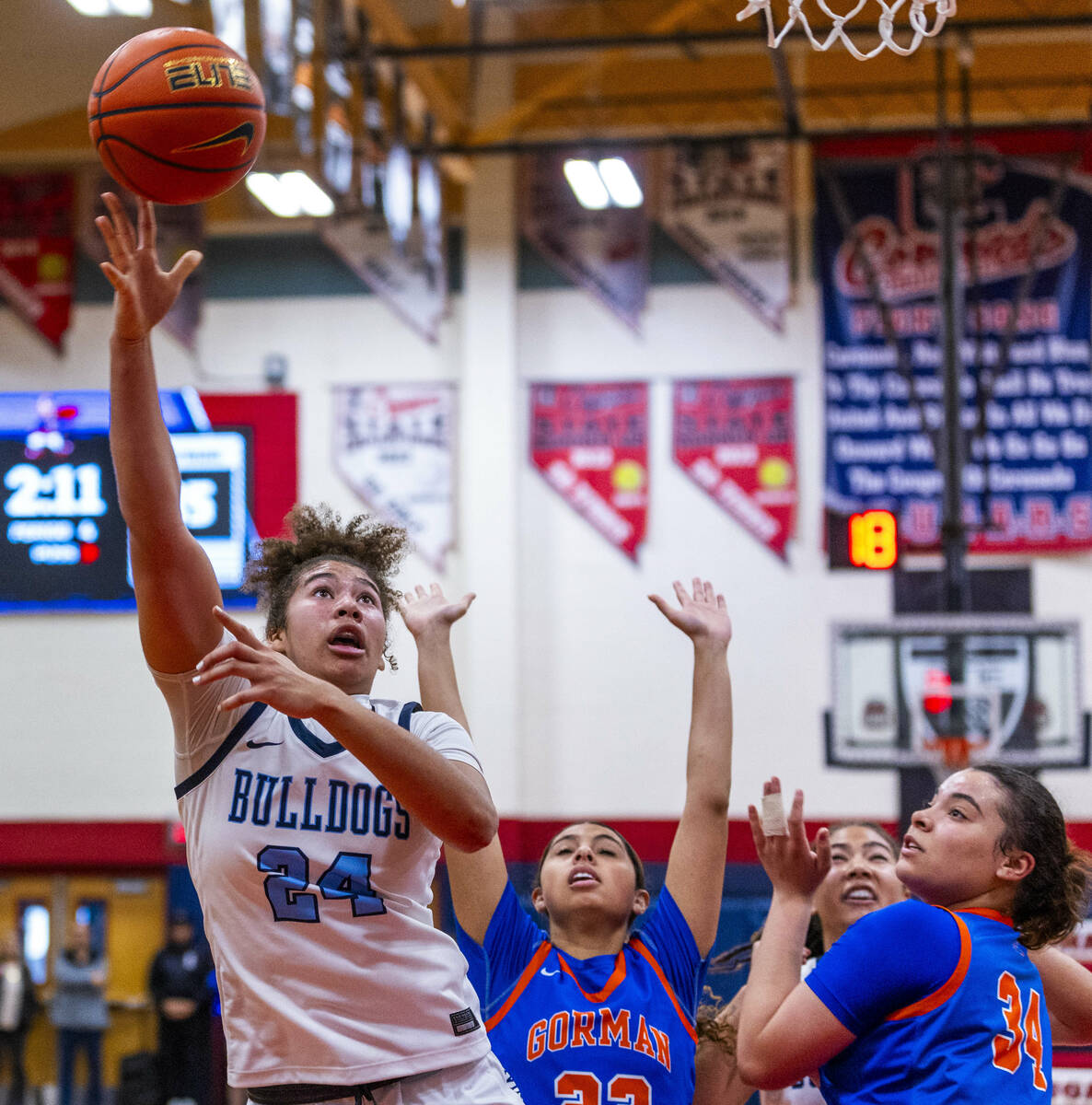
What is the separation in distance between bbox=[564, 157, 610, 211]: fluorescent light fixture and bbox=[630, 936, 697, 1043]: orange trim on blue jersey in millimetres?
7019

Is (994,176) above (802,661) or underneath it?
above

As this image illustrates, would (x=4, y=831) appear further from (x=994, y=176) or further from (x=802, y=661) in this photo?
(x=994, y=176)

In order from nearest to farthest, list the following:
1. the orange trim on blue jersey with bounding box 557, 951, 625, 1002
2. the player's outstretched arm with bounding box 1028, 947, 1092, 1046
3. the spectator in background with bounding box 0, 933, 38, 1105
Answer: the player's outstretched arm with bounding box 1028, 947, 1092, 1046, the orange trim on blue jersey with bounding box 557, 951, 625, 1002, the spectator in background with bounding box 0, 933, 38, 1105

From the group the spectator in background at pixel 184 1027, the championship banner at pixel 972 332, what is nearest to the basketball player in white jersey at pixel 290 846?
the spectator in background at pixel 184 1027

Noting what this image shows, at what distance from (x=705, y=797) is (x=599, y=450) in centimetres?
804

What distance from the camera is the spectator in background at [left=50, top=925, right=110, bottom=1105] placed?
35.9ft

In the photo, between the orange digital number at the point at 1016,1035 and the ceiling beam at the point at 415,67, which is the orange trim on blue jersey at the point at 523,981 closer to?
the orange digital number at the point at 1016,1035

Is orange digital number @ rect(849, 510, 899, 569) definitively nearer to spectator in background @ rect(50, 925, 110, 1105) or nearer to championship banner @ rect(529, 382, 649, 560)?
championship banner @ rect(529, 382, 649, 560)

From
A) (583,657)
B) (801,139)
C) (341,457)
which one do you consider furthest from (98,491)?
(801,139)

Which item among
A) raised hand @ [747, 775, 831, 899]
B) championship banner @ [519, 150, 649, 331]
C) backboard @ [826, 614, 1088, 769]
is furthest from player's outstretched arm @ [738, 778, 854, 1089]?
championship banner @ [519, 150, 649, 331]

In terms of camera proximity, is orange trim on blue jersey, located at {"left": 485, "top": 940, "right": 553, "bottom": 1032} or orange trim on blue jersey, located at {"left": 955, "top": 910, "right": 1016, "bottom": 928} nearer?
orange trim on blue jersey, located at {"left": 955, "top": 910, "right": 1016, "bottom": 928}

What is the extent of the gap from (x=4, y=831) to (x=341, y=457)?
157 inches

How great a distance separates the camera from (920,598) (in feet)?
35.3

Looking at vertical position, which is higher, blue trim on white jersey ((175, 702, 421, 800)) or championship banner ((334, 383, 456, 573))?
championship banner ((334, 383, 456, 573))
